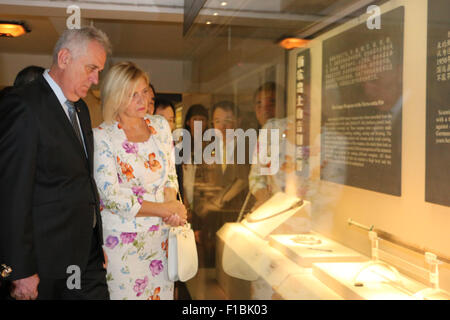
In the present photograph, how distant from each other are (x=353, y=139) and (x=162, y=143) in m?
0.81

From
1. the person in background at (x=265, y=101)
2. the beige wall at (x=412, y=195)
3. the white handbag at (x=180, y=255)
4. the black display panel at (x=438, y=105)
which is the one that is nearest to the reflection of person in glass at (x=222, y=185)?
the person in background at (x=265, y=101)

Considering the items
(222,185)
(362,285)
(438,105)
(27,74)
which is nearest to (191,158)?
(222,185)

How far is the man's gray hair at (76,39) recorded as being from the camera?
1419mm

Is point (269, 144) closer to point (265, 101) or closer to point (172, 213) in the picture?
point (265, 101)

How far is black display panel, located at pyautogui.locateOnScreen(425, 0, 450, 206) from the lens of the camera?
4.29 ft

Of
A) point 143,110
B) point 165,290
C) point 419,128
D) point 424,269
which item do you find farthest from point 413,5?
point 165,290

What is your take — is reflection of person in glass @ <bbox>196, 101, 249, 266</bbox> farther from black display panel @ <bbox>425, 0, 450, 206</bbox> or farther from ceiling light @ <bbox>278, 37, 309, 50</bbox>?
black display panel @ <bbox>425, 0, 450, 206</bbox>

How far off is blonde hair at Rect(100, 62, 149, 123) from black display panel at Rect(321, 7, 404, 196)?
0.90 m

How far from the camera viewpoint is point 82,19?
5.39 feet

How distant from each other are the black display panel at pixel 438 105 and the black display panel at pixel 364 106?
17cm

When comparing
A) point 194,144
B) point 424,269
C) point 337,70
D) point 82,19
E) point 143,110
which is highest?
point 82,19

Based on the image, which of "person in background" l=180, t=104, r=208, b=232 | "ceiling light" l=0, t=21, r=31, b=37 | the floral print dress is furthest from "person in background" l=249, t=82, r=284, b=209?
"ceiling light" l=0, t=21, r=31, b=37

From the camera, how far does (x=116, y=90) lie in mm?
1529
